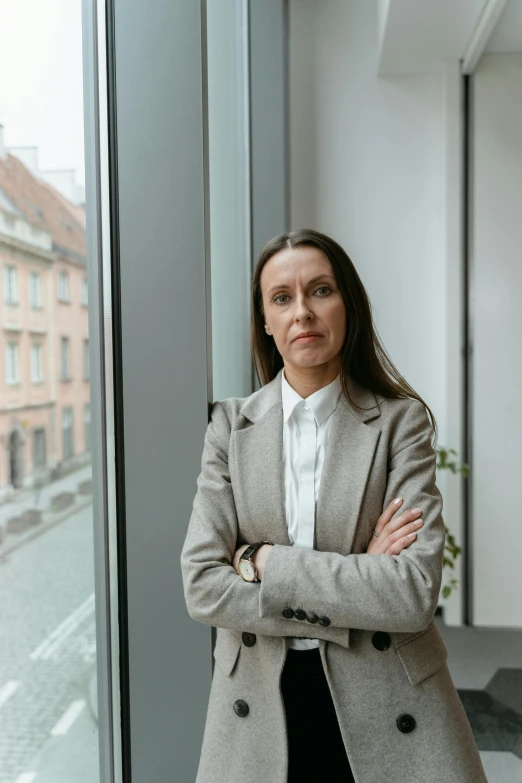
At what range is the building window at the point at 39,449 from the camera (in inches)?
43.9

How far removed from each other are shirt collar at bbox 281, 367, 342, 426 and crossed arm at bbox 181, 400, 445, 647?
14cm

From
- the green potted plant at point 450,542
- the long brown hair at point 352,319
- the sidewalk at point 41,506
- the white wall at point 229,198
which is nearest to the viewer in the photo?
the sidewalk at point 41,506

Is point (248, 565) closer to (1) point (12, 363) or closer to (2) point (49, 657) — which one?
(2) point (49, 657)

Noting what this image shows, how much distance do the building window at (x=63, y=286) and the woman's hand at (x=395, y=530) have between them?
70 centimetres

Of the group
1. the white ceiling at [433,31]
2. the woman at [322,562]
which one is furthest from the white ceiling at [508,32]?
the woman at [322,562]

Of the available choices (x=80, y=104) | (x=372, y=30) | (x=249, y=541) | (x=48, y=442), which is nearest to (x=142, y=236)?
(x=80, y=104)

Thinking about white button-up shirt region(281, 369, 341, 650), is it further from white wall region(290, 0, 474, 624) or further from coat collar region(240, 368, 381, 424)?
white wall region(290, 0, 474, 624)

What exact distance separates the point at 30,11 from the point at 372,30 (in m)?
3.10

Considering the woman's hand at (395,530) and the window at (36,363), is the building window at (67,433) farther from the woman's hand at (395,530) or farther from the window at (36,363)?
the woman's hand at (395,530)

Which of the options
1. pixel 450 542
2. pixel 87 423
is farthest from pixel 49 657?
pixel 450 542

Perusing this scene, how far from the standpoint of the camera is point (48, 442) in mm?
1189

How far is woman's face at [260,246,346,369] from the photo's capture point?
132cm

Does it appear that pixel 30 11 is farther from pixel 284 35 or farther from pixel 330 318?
pixel 284 35

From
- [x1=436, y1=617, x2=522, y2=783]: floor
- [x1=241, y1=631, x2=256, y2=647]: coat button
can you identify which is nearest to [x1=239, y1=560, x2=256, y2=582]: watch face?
[x1=241, y1=631, x2=256, y2=647]: coat button
